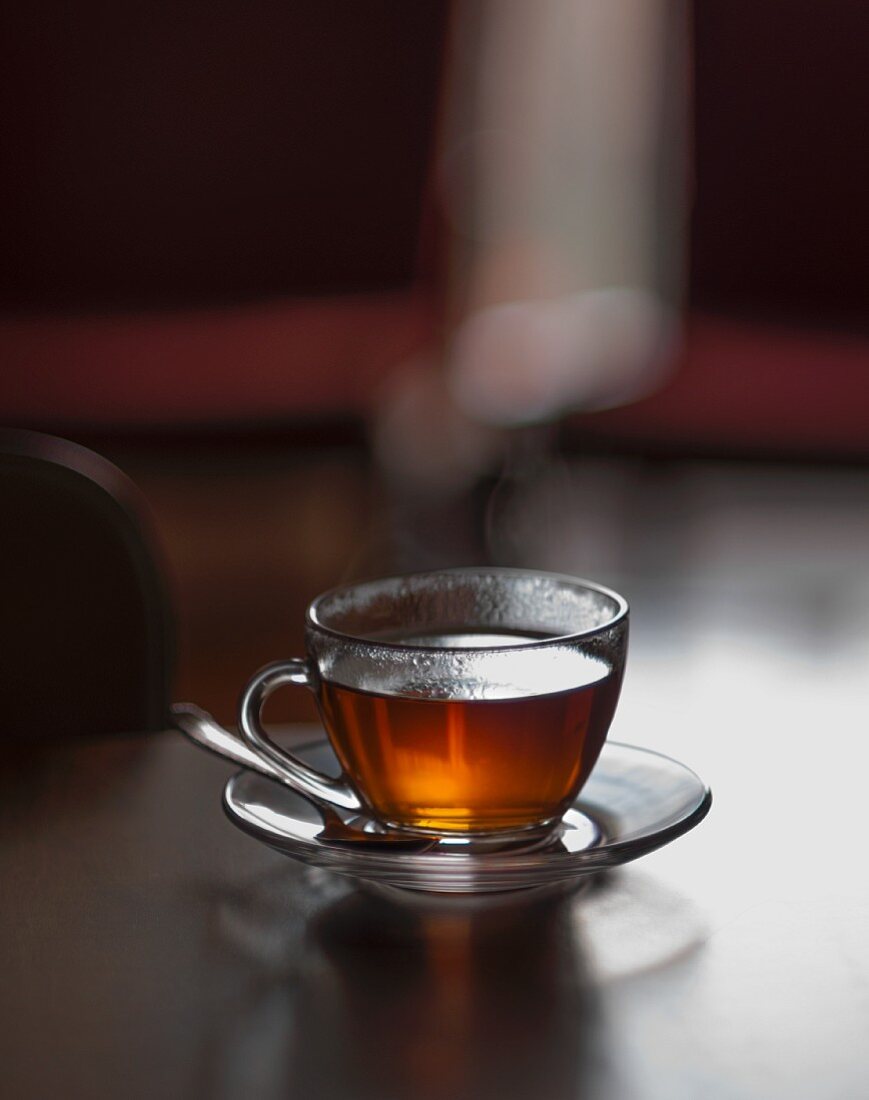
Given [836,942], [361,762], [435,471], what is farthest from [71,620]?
[435,471]

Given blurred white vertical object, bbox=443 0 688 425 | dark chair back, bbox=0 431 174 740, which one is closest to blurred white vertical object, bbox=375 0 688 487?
blurred white vertical object, bbox=443 0 688 425

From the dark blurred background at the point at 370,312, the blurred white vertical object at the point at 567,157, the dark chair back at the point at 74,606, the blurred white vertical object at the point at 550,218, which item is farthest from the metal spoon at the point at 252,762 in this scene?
the blurred white vertical object at the point at 567,157

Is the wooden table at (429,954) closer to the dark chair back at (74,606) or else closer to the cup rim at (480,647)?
the cup rim at (480,647)

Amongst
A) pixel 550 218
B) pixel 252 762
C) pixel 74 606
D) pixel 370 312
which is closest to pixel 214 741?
pixel 252 762

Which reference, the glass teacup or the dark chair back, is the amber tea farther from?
the dark chair back

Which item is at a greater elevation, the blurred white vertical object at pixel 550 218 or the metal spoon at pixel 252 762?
the blurred white vertical object at pixel 550 218
